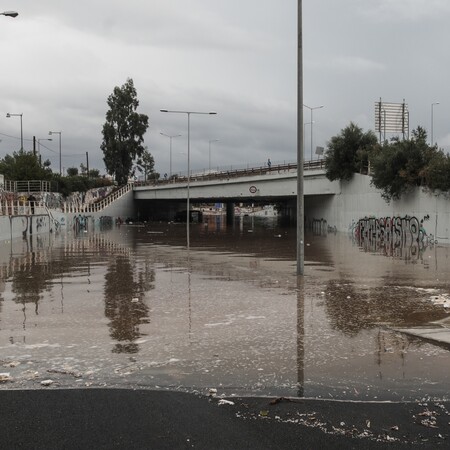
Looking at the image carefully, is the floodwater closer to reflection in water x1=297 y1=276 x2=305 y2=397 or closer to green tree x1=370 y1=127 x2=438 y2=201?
reflection in water x1=297 y1=276 x2=305 y2=397

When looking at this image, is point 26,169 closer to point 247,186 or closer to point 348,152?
point 247,186

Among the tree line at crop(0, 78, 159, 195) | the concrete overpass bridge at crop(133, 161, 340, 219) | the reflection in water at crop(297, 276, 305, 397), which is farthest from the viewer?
the tree line at crop(0, 78, 159, 195)

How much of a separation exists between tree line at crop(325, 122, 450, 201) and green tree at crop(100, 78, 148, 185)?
45.7 meters

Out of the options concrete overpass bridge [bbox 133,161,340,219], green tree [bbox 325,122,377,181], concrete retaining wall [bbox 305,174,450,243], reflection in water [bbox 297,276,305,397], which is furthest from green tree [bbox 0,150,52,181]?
reflection in water [bbox 297,276,305,397]

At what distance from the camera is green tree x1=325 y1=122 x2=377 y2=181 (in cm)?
4572

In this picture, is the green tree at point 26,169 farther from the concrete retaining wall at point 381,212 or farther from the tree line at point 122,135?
the concrete retaining wall at point 381,212

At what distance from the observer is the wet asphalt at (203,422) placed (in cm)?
439

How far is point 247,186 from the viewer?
5925 cm

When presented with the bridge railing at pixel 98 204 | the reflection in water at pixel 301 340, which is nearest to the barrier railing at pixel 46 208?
the bridge railing at pixel 98 204

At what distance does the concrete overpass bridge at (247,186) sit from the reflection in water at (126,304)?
76.8ft

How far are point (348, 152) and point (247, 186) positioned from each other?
51.5ft

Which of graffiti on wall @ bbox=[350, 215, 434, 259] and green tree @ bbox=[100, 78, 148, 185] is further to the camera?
green tree @ bbox=[100, 78, 148, 185]

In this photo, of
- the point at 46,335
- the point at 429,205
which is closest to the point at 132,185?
the point at 429,205

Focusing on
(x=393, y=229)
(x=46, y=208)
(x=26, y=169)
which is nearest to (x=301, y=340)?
(x=393, y=229)
